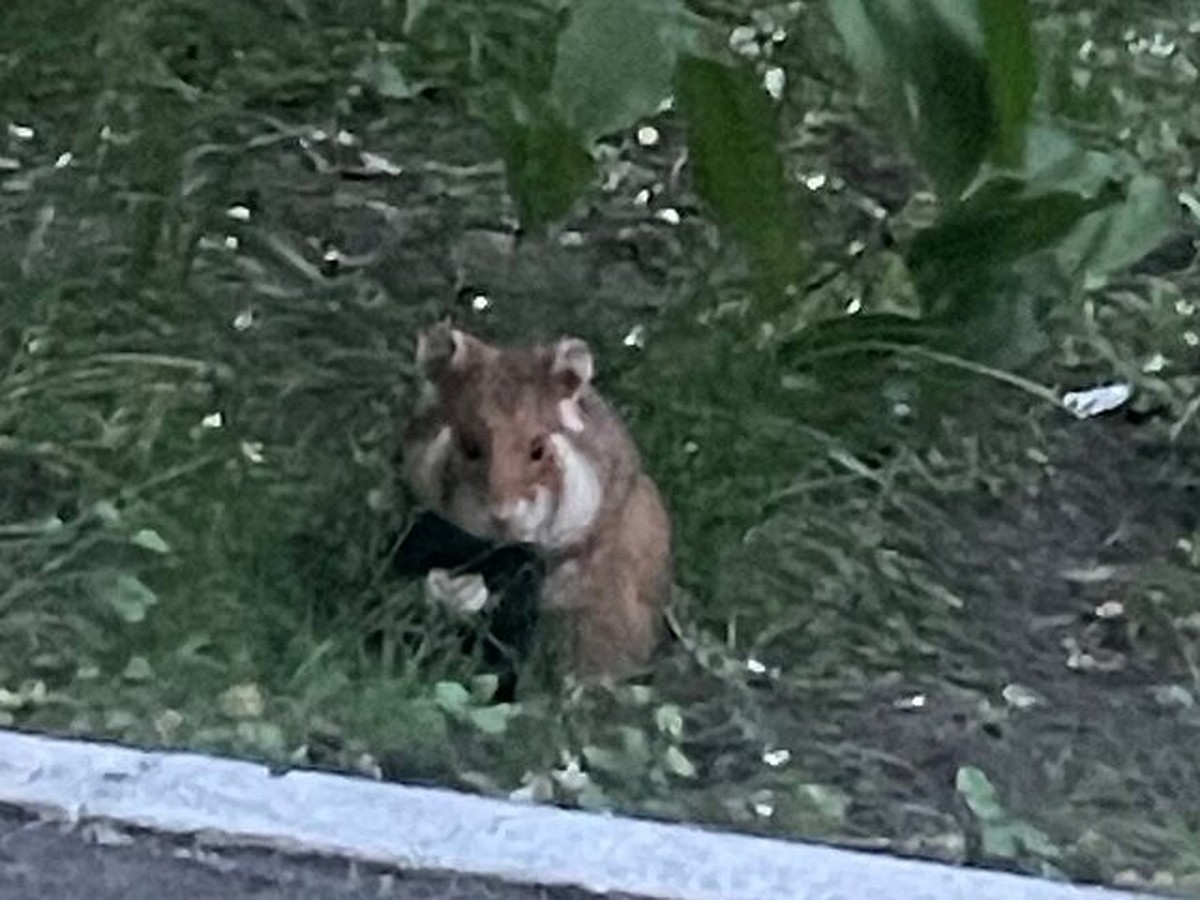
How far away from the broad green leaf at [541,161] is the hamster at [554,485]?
1.42 ft

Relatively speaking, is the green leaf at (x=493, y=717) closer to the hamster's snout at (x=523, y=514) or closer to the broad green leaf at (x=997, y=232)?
the hamster's snout at (x=523, y=514)

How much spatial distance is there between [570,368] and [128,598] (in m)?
0.40

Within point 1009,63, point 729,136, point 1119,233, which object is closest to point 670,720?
point 1119,233

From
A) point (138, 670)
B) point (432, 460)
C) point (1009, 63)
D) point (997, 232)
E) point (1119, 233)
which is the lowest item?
point (138, 670)

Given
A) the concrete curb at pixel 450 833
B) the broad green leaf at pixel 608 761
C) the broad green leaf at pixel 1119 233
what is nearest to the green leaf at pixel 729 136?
the broad green leaf at pixel 1119 233

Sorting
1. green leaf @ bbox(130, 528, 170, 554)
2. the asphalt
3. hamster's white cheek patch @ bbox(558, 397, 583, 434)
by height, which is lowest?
green leaf @ bbox(130, 528, 170, 554)

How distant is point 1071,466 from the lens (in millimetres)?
2270

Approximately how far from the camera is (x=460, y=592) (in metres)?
2.01

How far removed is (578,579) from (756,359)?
0.37 m

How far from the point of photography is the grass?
1923mm

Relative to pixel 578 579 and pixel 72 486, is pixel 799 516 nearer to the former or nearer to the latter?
pixel 578 579

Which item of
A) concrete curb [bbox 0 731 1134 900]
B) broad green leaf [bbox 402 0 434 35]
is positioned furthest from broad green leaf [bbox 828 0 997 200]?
broad green leaf [bbox 402 0 434 35]

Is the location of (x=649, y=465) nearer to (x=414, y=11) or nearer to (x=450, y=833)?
(x=450, y=833)

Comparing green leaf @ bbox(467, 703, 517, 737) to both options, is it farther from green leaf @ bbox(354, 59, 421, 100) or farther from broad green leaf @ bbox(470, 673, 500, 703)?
green leaf @ bbox(354, 59, 421, 100)
